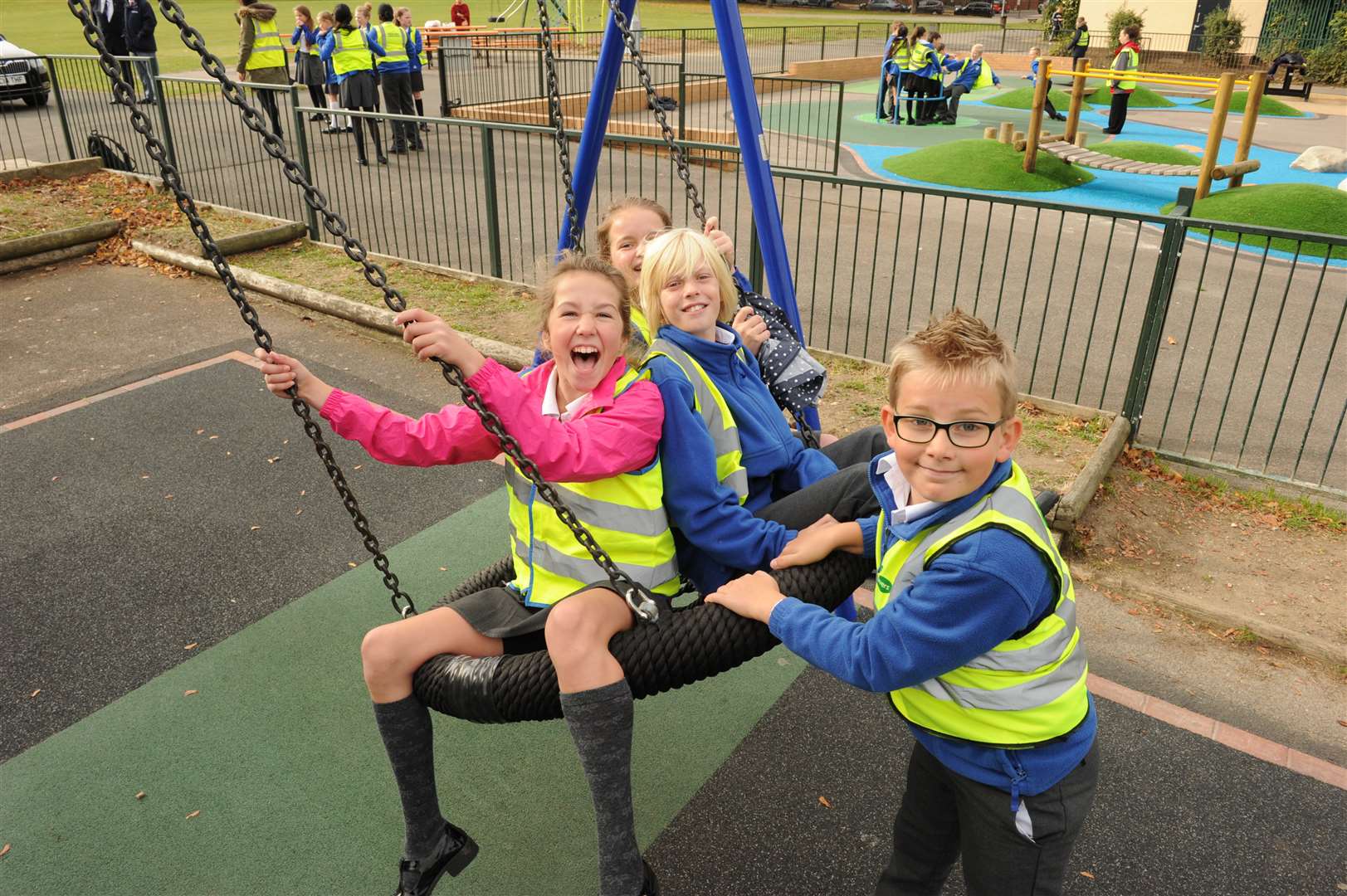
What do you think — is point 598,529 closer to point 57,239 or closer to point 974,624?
point 974,624

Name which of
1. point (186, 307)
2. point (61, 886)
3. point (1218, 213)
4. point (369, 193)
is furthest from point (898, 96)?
point (61, 886)

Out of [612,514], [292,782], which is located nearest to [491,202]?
[292,782]

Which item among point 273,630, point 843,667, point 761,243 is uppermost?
point 761,243

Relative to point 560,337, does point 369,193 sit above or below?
below

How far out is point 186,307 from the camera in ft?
24.7

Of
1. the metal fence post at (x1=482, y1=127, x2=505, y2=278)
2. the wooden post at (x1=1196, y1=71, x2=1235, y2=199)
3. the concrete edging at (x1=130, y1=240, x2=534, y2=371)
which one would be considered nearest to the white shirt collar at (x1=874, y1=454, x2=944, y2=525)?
the concrete edging at (x1=130, y1=240, x2=534, y2=371)

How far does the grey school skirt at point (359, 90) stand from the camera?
42.6 ft

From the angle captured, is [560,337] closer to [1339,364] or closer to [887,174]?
[1339,364]

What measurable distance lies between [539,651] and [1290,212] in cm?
1026

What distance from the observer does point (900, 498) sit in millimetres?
1794

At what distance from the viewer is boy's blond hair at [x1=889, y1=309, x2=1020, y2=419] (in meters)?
1.63

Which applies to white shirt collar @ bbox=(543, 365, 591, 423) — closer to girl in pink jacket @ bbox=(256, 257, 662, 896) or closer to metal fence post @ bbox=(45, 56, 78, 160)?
girl in pink jacket @ bbox=(256, 257, 662, 896)

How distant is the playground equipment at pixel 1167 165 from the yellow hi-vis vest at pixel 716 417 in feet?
32.0

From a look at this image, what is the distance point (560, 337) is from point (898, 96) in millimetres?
18318
